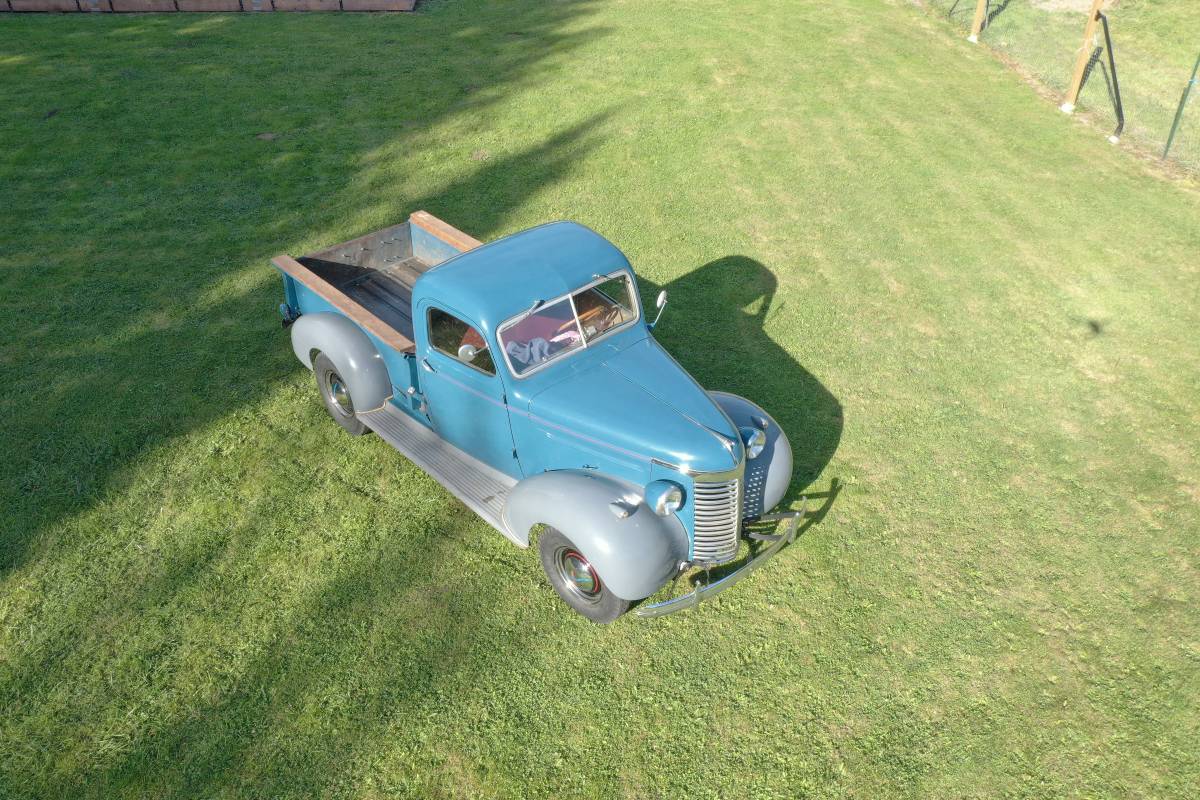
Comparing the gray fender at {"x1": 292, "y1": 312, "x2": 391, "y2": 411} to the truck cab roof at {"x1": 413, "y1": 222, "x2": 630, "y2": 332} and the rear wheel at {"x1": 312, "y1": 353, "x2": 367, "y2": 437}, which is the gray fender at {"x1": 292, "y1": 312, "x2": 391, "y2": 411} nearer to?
the rear wheel at {"x1": 312, "y1": 353, "x2": 367, "y2": 437}

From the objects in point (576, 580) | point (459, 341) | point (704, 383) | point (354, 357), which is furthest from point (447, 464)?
point (704, 383)

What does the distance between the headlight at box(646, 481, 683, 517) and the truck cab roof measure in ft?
5.91

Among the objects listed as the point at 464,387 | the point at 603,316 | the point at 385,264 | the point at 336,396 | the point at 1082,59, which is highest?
the point at 1082,59

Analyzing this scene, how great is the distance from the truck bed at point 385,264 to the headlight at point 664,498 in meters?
3.64

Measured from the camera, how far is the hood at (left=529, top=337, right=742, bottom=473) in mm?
5695

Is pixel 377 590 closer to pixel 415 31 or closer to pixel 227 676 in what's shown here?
pixel 227 676

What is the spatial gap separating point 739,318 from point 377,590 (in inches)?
218

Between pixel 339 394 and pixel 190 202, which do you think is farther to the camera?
pixel 190 202

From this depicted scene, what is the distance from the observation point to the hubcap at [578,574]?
19.2 feet

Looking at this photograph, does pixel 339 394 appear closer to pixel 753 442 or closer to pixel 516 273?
pixel 516 273

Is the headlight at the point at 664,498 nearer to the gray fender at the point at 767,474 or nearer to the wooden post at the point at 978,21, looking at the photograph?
the gray fender at the point at 767,474

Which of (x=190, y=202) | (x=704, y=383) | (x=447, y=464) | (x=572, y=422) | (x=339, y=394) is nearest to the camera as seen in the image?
(x=572, y=422)

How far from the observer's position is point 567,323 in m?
6.30

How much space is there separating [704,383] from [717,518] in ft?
9.40
